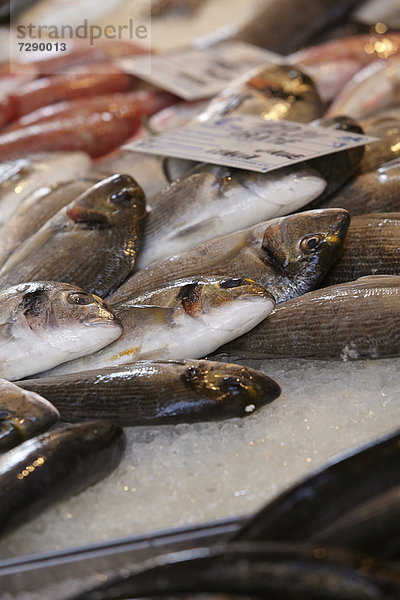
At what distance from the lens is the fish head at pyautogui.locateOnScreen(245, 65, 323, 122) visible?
2641 millimetres

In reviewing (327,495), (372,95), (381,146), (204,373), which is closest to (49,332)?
(204,373)

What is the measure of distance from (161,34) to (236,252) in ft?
11.9

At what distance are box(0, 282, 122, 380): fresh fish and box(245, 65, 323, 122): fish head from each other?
1436 millimetres

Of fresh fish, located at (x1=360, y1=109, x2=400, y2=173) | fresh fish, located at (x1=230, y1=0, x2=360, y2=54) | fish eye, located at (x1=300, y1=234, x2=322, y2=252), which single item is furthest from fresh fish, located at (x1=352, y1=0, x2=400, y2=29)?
fish eye, located at (x1=300, y1=234, x2=322, y2=252)

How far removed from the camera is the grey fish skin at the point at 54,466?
3.81 ft

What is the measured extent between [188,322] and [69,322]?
30 cm

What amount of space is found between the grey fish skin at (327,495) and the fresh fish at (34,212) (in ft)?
4.70

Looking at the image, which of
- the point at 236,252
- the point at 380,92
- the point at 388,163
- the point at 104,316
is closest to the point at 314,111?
the point at 380,92

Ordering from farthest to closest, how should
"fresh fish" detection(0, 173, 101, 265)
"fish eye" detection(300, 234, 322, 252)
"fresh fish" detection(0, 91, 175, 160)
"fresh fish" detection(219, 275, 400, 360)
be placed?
1. "fresh fish" detection(0, 91, 175, 160)
2. "fresh fish" detection(0, 173, 101, 265)
3. "fish eye" detection(300, 234, 322, 252)
4. "fresh fish" detection(219, 275, 400, 360)

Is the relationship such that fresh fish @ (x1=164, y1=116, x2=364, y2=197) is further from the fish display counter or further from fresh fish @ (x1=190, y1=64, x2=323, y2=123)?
fresh fish @ (x1=190, y1=64, x2=323, y2=123)

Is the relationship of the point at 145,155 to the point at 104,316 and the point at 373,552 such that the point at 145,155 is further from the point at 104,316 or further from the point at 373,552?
the point at 373,552

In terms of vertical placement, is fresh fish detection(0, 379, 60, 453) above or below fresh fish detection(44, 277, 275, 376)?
below

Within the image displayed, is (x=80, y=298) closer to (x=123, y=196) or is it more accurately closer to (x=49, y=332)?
(x=49, y=332)

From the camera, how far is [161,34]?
190 inches
